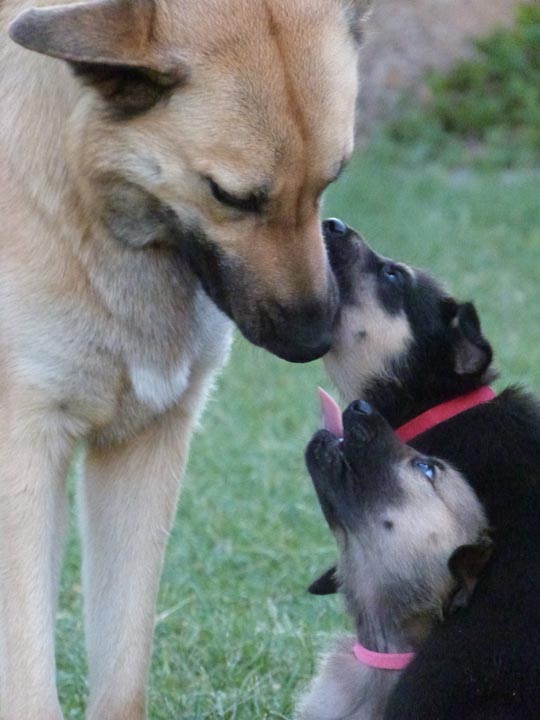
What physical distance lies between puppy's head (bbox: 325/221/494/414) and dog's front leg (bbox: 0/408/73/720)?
108 centimetres

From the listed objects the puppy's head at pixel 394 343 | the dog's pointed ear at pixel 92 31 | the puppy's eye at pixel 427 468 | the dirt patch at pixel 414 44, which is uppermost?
the dog's pointed ear at pixel 92 31

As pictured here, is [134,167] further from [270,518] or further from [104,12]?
[270,518]

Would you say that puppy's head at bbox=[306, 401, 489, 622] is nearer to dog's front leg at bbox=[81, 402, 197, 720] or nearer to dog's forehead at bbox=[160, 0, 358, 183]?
dog's front leg at bbox=[81, 402, 197, 720]

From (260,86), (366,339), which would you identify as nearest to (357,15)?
(260,86)

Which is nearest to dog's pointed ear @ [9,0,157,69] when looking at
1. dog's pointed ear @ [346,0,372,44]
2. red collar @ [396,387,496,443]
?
dog's pointed ear @ [346,0,372,44]

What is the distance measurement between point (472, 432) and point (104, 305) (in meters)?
1.21

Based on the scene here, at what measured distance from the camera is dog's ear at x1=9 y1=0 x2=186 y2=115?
3590 mm

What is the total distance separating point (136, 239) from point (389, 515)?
1032 millimetres

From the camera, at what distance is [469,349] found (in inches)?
192

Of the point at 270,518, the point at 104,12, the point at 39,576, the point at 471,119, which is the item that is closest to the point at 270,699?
the point at 39,576

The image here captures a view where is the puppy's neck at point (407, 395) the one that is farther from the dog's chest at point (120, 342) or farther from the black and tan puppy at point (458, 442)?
the dog's chest at point (120, 342)

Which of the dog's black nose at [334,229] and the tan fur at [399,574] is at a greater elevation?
the dog's black nose at [334,229]

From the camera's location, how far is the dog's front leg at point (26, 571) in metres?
4.16

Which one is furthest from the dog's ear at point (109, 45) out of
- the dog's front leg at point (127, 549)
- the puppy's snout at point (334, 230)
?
the puppy's snout at point (334, 230)
